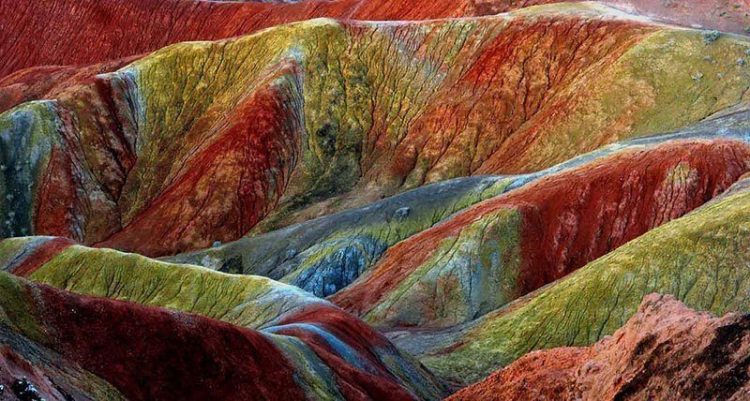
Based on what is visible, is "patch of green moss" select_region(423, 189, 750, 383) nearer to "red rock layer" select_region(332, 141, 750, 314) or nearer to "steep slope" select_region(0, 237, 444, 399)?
"steep slope" select_region(0, 237, 444, 399)

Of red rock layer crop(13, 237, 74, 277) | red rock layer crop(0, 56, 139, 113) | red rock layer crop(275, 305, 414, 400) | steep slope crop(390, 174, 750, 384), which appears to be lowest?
steep slope crop(390, 174, 750, 384)

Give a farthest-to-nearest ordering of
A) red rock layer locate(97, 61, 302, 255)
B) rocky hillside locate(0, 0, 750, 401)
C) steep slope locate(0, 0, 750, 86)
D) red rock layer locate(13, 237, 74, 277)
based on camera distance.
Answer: steep slope locate(0, 0, 750, 86) → red rock layer locate(97, 61, 302, 255) → red rock layer locate(13, 237, 74, 277) → rocky hillside locate(0, 0, 750, 401)

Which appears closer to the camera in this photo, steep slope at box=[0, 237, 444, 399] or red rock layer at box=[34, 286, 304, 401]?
red rock layer at box=[34, 286, 304, 401]

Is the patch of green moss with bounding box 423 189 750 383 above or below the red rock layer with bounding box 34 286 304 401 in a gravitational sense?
below

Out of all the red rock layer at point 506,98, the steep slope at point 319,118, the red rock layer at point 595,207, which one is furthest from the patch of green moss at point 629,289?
the red rock layer at point 506,98

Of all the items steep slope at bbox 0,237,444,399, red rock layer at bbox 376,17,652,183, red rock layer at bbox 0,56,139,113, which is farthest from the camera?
red rock layer at bbox 0,56,139,113

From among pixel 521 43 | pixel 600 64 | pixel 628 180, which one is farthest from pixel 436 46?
pixel 628 180

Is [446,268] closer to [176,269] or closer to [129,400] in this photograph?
[176,269]

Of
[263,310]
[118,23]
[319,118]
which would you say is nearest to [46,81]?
[118,23]

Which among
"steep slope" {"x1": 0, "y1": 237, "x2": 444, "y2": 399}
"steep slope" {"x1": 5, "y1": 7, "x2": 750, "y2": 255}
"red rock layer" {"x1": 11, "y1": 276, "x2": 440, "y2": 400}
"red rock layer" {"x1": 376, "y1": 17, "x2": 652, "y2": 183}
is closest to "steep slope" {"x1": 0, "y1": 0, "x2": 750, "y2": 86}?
"steep slope" {"x1": 5, "y1": 7, "x2": 750, "y2": 255}
